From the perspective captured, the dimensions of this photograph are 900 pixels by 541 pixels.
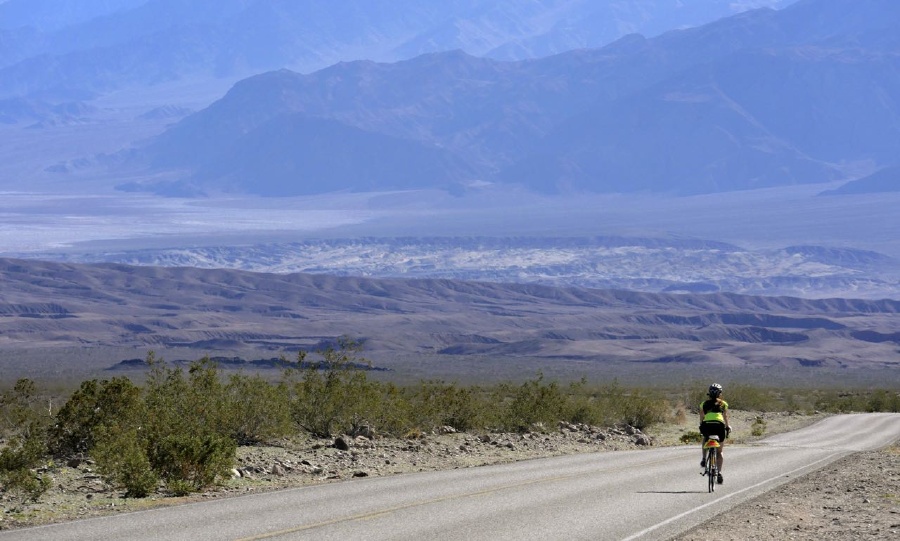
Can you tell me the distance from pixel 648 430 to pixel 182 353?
2210 inches

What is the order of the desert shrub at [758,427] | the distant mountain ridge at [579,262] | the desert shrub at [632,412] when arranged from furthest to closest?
the distant mountain ridge at [579,262]
the desert shrub at [632,412]
the desert shrub at [758,427]

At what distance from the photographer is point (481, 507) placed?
14.9 m

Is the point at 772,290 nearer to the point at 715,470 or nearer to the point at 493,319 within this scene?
the point at 493,319

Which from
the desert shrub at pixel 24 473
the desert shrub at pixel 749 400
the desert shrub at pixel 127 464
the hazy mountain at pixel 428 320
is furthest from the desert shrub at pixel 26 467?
Result: the hazy mountain at pixel 428 320

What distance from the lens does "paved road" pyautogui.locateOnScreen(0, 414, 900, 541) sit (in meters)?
13.0

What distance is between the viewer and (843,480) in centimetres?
1927

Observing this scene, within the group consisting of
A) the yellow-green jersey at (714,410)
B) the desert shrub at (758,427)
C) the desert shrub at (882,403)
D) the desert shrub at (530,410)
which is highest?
the yellow-green jersey at (714,410)

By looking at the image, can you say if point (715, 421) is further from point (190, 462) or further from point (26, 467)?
point (26, 467)

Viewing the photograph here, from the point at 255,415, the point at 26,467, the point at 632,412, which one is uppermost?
the point at 255,415

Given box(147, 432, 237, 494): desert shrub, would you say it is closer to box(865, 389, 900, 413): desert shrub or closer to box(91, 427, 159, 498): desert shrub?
box(91, 427, 159, 498): desert shrub

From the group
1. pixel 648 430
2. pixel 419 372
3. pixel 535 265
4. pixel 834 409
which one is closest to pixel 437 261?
pixel 535 265

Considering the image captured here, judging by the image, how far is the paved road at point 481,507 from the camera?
42.6 feet

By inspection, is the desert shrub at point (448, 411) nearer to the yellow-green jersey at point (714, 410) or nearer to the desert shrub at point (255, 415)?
the desert shrub at point (255, 415)

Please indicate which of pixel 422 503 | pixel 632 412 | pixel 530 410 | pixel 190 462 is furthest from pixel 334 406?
pixel 632 412
